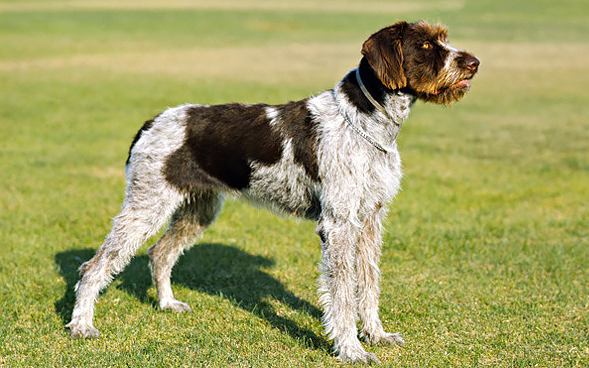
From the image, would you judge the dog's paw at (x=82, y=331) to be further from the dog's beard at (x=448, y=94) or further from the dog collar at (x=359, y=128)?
the dog's beard at (x=448, y=94)

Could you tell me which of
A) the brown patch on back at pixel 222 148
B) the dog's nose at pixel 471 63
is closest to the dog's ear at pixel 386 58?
the dog's nose at pixel 471 63

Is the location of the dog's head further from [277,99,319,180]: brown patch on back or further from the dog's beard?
[277,99,319,180]: brown patch on back

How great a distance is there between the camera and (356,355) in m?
5.60

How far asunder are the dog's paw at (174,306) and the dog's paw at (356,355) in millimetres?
1834

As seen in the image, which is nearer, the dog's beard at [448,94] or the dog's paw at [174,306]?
the dog's beard at [448,94]

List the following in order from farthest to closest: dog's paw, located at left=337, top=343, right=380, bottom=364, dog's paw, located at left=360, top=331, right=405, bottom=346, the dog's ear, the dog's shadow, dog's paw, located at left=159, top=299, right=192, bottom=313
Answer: dog's paw, located at left=159, top=299, right=192, bottom=313
the dog's shadow
dog's paw, located at left=360, top=331, right=405, bottom=346
dog's paw, located at left=337, top=343, right=380, bottom=364
the dog's ear

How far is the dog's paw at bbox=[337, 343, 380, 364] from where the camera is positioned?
5.59 meters

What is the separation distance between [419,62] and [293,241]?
13.0 ft

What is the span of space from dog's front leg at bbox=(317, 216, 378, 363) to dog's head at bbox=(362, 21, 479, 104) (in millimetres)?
1225

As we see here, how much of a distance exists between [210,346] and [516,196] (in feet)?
23.0

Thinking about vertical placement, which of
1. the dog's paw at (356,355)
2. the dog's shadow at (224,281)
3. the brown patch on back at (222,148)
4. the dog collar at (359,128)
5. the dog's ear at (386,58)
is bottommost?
the dog's shadow at (224,281)

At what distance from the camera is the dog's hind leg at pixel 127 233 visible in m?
6.30

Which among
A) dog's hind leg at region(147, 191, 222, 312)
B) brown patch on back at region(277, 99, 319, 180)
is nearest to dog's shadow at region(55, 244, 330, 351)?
dog's hind leg at region(147, 191, 222, 312)

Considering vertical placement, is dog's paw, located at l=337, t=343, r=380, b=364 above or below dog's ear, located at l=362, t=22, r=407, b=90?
below
